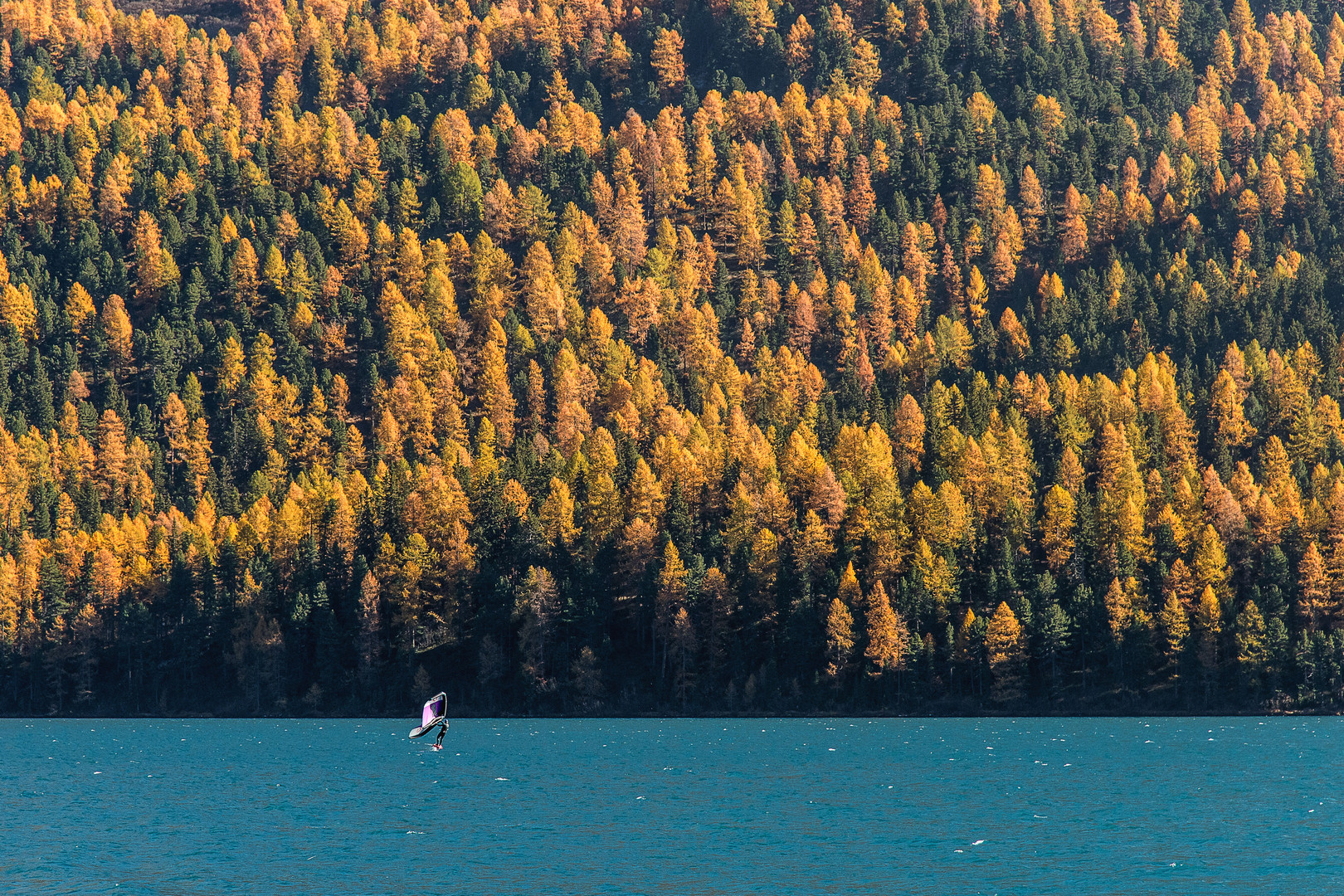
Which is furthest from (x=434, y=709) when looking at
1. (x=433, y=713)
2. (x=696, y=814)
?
(x=696, y=814)

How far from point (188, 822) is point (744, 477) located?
10918 cm

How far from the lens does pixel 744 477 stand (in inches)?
7293

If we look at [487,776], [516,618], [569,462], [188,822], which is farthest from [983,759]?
[569,462]

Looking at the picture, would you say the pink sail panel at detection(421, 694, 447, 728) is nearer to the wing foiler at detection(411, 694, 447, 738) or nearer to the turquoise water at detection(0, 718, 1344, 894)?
the wing foiler at detection(411, 694, 447, 738)

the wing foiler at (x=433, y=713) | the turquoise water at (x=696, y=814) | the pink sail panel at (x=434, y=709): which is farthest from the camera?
the pink sail panel at (x=434, y=709)

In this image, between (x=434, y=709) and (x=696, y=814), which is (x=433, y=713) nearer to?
(x=434, y=709)

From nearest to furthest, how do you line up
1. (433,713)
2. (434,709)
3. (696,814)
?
(433,713), (434,709), (696,814)

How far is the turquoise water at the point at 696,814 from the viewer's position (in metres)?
63.8

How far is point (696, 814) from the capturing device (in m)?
82.6

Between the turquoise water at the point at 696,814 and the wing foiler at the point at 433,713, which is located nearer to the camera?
the turquoise water at the point at 696,814

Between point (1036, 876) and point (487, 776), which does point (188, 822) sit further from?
point (1036, 876)

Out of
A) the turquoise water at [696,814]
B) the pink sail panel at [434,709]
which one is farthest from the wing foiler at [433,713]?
the turquoise water at [696,814]

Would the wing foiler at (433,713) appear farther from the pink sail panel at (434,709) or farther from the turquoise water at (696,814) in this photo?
the turquoise water at (696,814)

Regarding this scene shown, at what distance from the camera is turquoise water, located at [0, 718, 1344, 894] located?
209 ft
